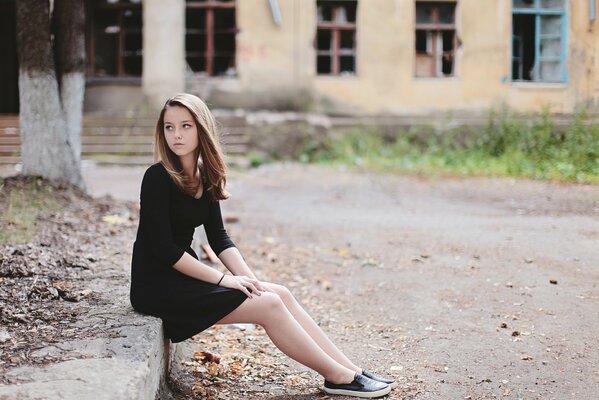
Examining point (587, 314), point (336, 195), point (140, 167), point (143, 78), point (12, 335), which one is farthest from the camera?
point (143, 78)

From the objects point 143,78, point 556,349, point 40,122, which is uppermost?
point 143,78

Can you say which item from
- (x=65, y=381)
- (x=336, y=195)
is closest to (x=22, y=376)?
(x=65, y=381)

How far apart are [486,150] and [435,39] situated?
3013mm

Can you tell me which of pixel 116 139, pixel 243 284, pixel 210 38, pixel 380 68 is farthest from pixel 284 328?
pixel 210 38

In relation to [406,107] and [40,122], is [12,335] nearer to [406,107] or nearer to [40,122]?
[40,122]

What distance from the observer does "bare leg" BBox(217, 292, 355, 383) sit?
3.20 metres

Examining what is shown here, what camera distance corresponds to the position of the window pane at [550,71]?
1549cm

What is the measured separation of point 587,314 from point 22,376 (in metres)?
3.26

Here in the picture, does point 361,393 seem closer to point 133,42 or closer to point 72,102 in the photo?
point 72,102

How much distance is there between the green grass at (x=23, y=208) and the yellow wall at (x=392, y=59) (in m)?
9.02

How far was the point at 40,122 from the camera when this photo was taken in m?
6.99

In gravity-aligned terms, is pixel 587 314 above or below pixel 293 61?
below

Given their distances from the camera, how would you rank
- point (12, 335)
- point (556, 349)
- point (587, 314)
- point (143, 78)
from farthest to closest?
point (143, 78)
point (587, 314)
point (556, 349)
point (12, 335)

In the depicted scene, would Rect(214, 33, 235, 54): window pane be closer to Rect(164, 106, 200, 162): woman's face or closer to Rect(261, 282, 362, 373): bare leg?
Rect(164, 106, 200, 162): woman's face
